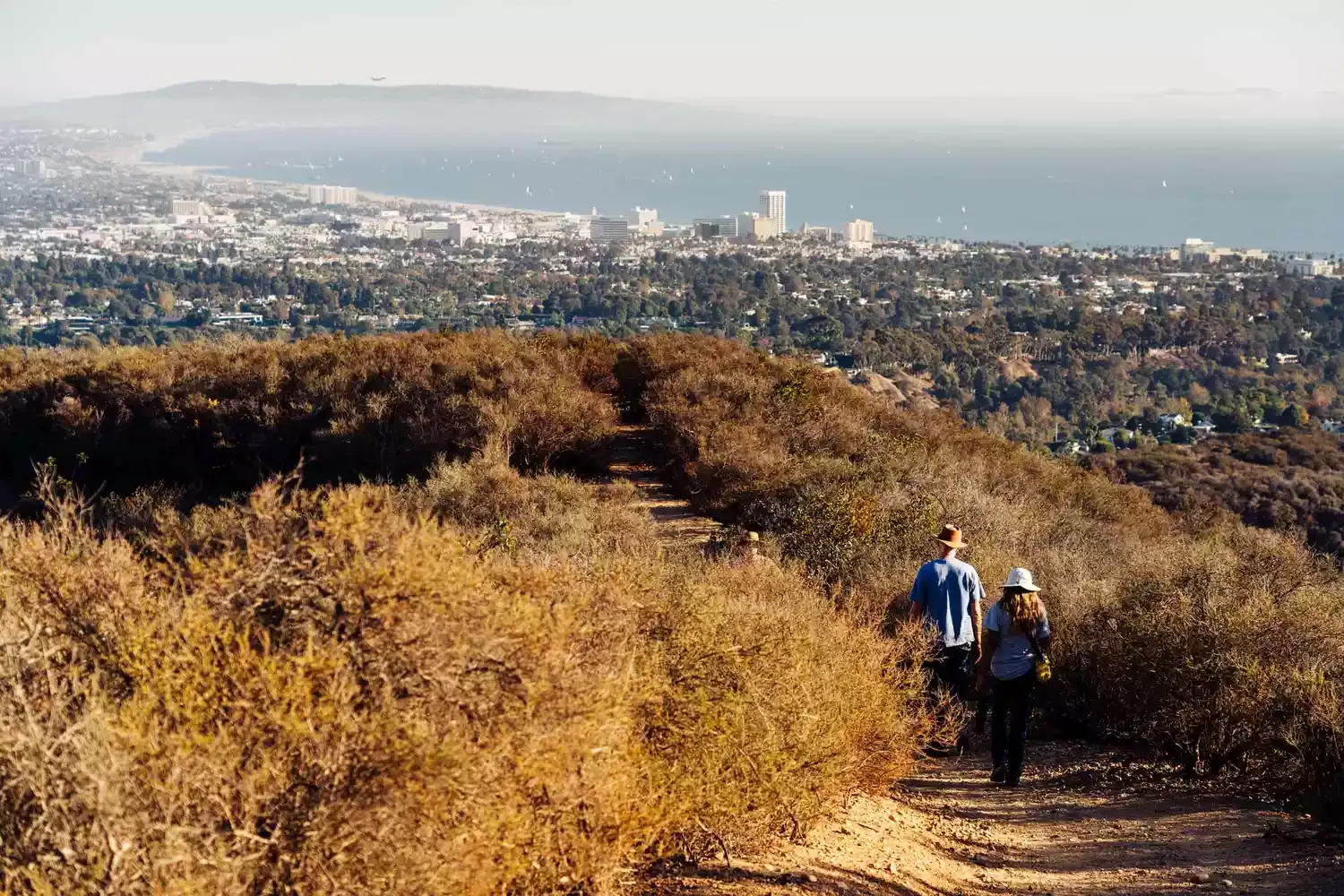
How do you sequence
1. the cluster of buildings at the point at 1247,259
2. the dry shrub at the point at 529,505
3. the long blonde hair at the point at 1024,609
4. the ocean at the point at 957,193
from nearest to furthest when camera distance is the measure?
the long blonde hair at the point at 1024,609 → the dry shrub at the point at 529,505 → the cluster of buildings at the point at 1247,259 → the ocean at the point at 957,193

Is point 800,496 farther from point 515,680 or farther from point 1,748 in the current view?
point 1,748

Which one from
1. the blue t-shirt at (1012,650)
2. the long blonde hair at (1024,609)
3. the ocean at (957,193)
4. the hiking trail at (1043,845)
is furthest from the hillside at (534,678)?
the ocean at (957,193)

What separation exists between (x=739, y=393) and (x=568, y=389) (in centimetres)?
188

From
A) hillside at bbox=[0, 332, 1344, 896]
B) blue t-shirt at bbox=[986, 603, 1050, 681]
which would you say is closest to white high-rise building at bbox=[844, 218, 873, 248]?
hillside at bbox=[0, 332, 1344, 896]

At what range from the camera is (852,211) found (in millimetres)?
138500

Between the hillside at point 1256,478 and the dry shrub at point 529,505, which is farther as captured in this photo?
the hillside at point 1256,478

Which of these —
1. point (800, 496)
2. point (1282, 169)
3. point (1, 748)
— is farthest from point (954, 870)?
point (1282, 169)

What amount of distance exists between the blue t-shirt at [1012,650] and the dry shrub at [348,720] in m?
1.90

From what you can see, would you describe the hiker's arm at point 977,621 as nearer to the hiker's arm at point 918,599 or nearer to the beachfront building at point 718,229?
the hiker's arm at point 918,599

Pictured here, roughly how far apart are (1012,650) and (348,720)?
12.5ft

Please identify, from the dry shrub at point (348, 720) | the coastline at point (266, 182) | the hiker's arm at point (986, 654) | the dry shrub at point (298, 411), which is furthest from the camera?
the coastline at point (266, 182)

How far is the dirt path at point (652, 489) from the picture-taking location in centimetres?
1090

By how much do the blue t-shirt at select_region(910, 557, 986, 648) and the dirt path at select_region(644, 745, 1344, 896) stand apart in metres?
0.72

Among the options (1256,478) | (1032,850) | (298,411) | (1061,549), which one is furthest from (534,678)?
(1256,478)
